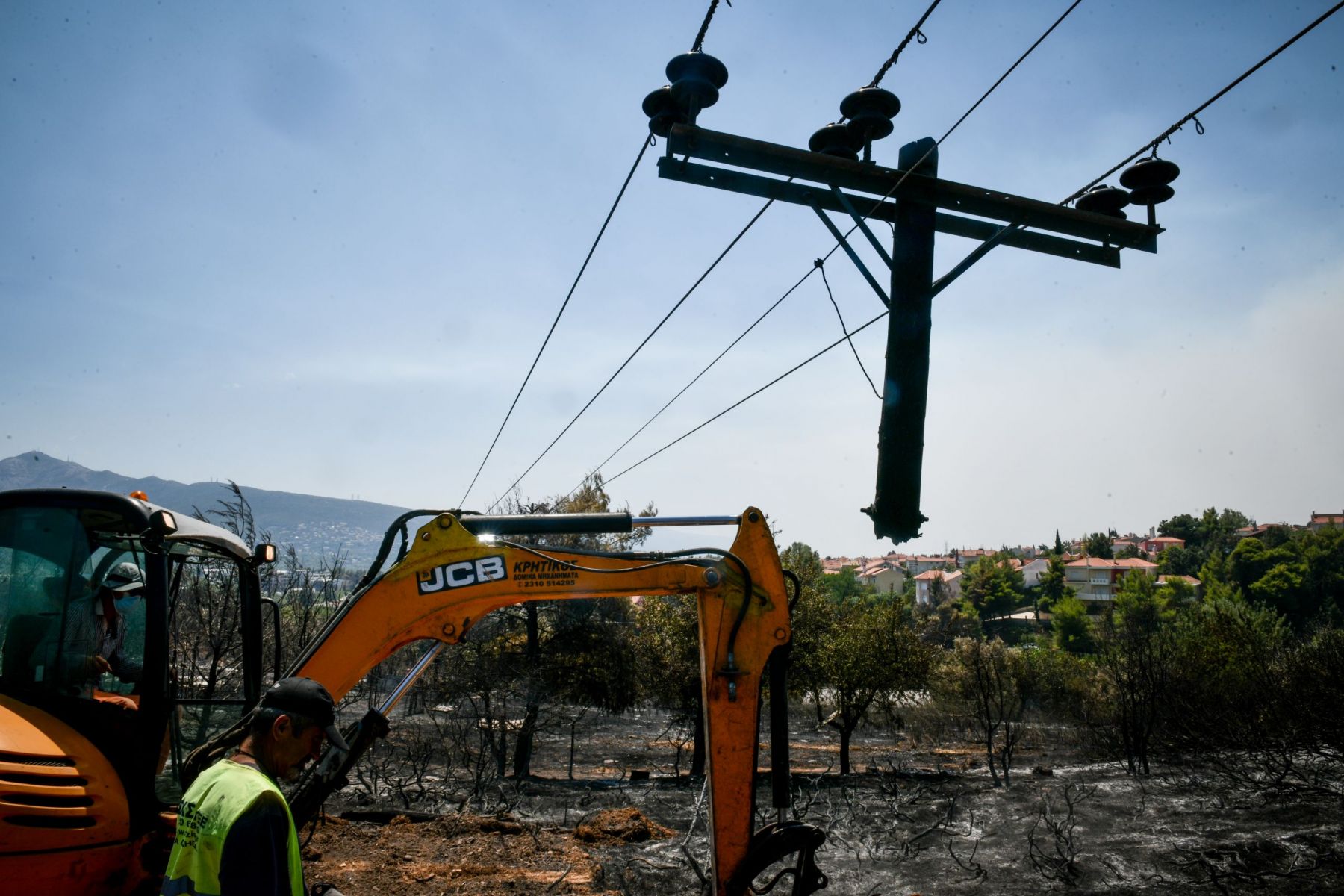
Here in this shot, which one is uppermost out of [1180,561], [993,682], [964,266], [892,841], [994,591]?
[964,266]

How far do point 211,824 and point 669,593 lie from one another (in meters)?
3.16

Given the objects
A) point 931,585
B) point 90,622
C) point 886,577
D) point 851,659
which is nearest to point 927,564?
point 886,577

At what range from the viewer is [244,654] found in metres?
5.72

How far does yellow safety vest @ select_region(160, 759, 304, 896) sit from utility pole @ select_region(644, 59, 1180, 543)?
4.57m

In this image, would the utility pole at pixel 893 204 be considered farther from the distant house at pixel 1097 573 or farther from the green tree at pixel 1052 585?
the distant house at pixel 1097 573

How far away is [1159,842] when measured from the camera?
16547 mm

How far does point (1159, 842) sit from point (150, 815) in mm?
18791

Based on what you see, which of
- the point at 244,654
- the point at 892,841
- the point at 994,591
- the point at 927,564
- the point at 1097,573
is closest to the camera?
the point at 244,654

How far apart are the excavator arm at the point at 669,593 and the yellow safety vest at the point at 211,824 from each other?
225cm

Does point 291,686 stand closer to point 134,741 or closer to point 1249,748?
point 134,741

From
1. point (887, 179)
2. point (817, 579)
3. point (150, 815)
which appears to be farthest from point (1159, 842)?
point (817, 579)

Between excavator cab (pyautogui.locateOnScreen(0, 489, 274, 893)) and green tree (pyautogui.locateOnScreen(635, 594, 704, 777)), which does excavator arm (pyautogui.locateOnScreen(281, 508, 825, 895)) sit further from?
green tree (pyautogui.locateOnScreen(635, 594, 704, 777))

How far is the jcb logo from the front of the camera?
16.6 feet

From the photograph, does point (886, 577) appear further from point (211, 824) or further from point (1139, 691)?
point (211, 824)
